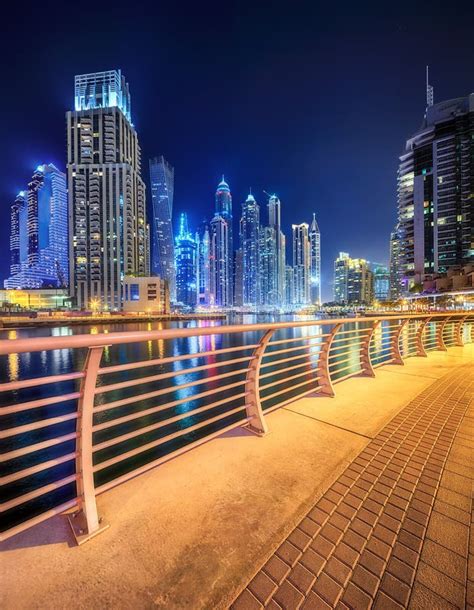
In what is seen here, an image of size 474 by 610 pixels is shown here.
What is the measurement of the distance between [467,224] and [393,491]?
9562 cm

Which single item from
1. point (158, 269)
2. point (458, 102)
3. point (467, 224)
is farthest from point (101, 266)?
point (458, 102)

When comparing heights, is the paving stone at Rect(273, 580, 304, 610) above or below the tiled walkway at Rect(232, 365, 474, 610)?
above

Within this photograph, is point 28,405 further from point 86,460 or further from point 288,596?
point 288,596

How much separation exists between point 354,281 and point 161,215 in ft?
410

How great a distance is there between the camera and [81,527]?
5.76 feet

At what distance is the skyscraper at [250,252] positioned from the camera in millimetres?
163125

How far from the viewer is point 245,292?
165750 mm

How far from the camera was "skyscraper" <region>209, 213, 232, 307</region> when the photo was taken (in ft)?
535

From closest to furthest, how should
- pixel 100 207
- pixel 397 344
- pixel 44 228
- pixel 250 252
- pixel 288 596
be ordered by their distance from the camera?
1. pixel 288 596
2. pixel 397 344
3. pixel 100 207
4. pixel 44 228
5. pixel 250 252

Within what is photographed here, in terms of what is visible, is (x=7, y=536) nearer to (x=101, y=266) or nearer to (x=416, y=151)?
(x=101, y=266)

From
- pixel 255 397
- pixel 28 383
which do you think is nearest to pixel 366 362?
pixel 255 397

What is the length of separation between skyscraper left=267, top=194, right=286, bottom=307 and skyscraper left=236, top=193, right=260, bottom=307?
1233cm

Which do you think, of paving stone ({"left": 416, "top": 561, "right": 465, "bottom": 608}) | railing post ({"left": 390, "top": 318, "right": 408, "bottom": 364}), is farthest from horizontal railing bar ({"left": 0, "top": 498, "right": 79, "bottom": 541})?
railing post ({"left": 390, "top": 318, "right": 408, "bottom": 364})

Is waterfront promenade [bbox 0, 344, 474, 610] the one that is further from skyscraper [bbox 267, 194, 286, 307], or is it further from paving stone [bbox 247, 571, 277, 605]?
skyscraper [bbox 267, 194, 286, 307]
